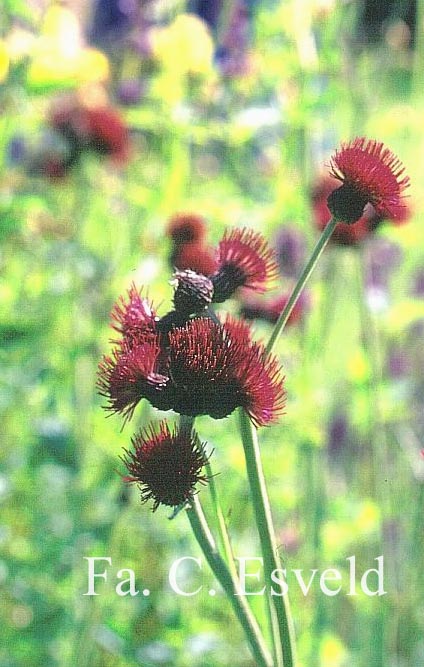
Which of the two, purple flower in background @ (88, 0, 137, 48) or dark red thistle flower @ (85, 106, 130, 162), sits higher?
purple flower in background @ (88, 0, 137, 48)

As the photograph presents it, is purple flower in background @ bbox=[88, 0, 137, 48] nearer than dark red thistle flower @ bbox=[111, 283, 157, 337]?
No

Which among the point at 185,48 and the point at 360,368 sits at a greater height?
the point at 185,48

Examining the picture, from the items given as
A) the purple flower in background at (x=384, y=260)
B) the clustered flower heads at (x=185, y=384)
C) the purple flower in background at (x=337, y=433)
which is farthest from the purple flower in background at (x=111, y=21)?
the clustered flower heads at (x=185, y=384)

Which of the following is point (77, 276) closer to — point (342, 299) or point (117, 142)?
point (117, 142)

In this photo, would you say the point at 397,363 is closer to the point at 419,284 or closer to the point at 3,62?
the point at 419,284

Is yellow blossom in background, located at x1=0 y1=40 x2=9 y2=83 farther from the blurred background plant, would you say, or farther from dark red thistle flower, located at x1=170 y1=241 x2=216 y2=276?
dark red thistle flower, located at x1=170 y1=241 x2=216 y2=276

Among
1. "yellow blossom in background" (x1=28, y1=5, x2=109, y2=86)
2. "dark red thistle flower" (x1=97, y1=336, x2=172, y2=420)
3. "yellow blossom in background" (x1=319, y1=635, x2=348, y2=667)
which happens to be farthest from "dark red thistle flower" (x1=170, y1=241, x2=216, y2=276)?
"yellow blossom in background" (x1=319, y1=635, x2=348, y2=667)

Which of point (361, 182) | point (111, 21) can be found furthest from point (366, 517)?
point (111, 21)
